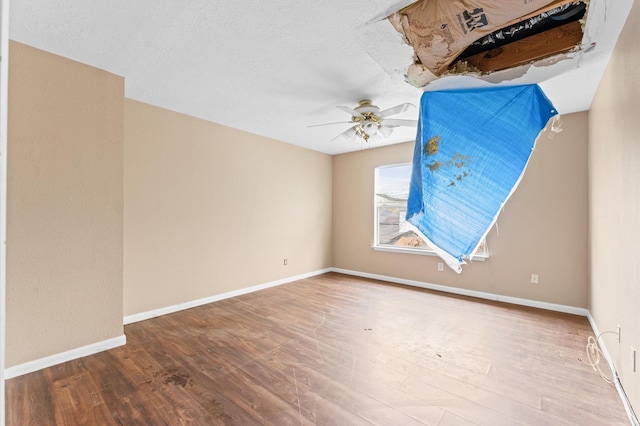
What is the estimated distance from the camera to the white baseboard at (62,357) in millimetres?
2057

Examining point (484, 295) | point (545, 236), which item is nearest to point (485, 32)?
point (545, 236)

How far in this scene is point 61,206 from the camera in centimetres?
226

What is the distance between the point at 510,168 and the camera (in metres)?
2.12

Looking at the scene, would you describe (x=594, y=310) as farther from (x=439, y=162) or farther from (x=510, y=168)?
(x=439, y=162)

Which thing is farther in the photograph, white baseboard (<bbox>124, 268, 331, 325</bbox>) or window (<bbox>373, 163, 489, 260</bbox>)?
window (<bbox>373, 163, 489, 260</bbox>)

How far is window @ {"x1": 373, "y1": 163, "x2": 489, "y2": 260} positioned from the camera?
4875 millimetres

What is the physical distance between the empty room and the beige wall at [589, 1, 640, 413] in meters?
0.03

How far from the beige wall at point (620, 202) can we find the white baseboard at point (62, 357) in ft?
12.0

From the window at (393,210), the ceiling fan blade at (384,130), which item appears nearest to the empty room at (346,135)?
the ceiling fan blade at (384,130)

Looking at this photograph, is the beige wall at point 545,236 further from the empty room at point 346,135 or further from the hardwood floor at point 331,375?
the hardwood floor at point 331,375

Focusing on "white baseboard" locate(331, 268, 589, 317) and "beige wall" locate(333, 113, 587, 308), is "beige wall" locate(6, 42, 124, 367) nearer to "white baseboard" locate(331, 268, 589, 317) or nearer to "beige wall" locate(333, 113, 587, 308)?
"white baseboard" locate(331, 268, 589, 317)

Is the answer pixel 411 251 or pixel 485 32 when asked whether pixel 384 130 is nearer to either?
pixel 485 32

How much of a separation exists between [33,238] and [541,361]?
404cm

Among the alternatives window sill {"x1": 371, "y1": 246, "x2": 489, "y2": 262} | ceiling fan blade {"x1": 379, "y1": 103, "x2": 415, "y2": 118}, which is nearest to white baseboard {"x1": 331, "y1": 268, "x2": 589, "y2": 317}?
window sill {"x1": 371, "y1": 246, "x2": 489, "y2": 262}
